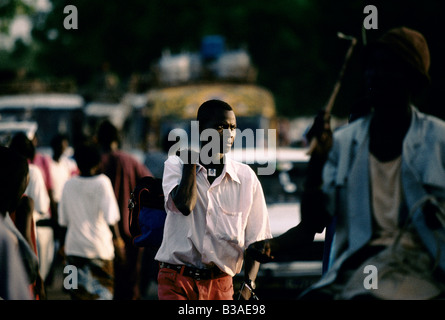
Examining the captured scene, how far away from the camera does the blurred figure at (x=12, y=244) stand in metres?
2.80

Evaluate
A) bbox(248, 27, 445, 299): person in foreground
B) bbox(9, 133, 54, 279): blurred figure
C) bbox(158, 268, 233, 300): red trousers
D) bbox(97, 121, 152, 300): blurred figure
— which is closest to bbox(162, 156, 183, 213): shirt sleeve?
bbox(158, 268, 233, 300): red trousers

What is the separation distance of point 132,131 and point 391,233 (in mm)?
23422

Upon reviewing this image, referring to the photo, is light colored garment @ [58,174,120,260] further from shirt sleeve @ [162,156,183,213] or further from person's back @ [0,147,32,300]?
person's back @ [0,147,32,300]

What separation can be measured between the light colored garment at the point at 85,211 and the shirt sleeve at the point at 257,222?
2.47m

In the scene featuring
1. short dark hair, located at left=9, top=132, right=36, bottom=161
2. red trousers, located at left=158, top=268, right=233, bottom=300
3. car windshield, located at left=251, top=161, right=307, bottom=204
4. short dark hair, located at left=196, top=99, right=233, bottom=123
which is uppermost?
short dark hair, located at left=196, top=99, right=233, bottom=123

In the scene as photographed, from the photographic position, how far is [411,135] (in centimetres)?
278

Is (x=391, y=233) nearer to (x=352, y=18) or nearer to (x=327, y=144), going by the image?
(x=327, y=144)

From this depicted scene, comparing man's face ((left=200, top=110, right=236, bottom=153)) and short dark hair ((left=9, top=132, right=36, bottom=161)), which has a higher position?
man's face ((left=200, top=110, right=236, bottom=153))

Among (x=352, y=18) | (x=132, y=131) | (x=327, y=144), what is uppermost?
(x=352, y=18)

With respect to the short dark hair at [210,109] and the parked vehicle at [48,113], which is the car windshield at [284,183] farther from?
the parked vehicle at [48,113]

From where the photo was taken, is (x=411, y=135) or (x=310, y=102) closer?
(x=411, y=135)

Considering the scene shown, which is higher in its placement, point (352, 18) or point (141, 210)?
point (352, 18)

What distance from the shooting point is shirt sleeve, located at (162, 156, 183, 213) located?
371 cm
